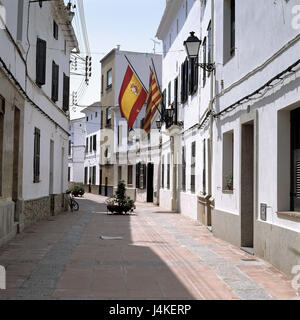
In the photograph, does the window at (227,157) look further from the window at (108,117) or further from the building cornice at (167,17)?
the window at (108,117)

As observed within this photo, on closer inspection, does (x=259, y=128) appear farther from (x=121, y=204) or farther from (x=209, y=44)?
(x=121, y=204)

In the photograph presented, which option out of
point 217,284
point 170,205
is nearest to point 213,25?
point 217,284

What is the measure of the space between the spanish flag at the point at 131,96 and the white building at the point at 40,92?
2.42 m

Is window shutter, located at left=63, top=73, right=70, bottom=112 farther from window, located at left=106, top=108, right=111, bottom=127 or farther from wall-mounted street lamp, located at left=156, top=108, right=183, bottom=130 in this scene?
window, located at left=106, top=108, right=111, bottom=127

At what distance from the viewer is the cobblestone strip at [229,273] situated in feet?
21.4

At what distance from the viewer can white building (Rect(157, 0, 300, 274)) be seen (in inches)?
316

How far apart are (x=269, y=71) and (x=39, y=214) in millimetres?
9735

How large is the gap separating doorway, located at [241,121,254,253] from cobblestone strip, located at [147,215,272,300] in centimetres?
87

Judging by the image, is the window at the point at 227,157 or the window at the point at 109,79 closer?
the window at the point at 227,157

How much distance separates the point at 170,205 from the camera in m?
23.5

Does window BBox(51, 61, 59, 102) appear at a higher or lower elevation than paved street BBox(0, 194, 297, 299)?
higher

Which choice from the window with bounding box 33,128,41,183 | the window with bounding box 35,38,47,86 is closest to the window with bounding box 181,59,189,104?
the window with bounding box 35,38,47,86

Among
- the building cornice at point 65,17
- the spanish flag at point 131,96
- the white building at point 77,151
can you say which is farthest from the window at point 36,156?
the white building at point 77,151
